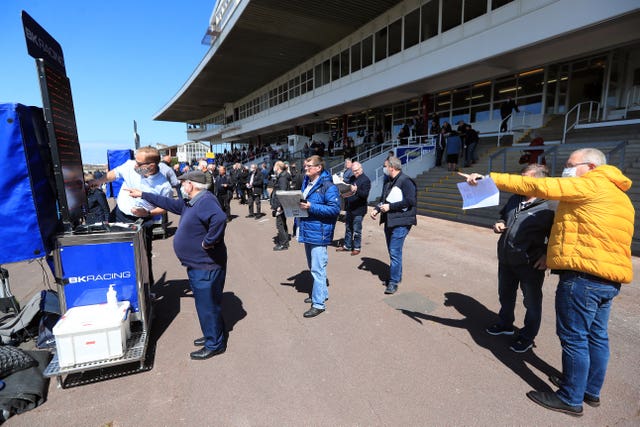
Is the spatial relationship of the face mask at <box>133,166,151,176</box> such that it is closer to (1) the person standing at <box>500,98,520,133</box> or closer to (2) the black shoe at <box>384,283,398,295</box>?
(2) the black shoe at <box>384,283,398,295</box>

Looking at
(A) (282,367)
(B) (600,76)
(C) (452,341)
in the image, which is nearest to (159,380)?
(A) (282,367)

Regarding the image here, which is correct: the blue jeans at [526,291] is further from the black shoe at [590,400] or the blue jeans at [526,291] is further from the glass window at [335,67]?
the glass window at [335,67]

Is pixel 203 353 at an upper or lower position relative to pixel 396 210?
lower

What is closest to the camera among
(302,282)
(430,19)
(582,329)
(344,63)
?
(582,329)

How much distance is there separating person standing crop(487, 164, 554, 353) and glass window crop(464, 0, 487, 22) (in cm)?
1250

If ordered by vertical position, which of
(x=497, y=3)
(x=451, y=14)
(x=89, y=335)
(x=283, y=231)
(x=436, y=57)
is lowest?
(x=283, y=231)

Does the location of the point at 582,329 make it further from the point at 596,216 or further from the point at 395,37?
the point at 395,37

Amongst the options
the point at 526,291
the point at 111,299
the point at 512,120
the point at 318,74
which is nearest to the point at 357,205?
the point at 526,291

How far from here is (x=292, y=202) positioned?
378cm

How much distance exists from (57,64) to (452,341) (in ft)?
15.7

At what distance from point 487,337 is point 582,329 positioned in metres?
1.32

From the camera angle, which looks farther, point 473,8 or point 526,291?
point 473,8

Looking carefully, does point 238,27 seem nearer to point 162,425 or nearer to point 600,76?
point 600,76

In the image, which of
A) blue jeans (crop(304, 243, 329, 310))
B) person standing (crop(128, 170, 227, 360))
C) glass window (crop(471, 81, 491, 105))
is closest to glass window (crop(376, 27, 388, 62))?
glass window (crop(471, 81, 491, 105))
